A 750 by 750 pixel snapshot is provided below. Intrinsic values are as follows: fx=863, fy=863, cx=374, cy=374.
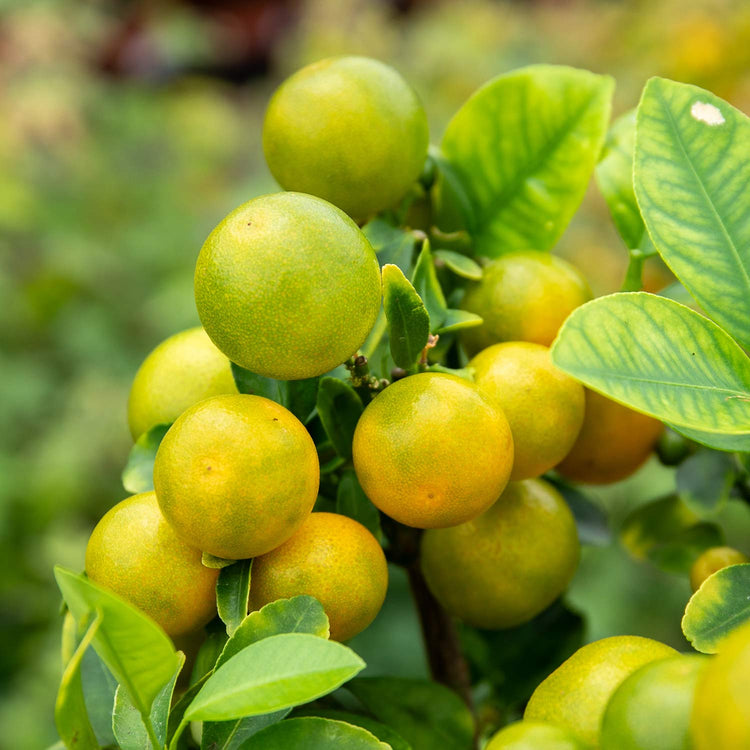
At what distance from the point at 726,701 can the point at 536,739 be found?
82 millimetres

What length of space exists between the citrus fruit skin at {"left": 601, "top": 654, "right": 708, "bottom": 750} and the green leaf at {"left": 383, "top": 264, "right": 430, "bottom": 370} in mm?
182

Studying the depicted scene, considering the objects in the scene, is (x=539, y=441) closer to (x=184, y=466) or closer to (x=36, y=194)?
(x=184, y=466)

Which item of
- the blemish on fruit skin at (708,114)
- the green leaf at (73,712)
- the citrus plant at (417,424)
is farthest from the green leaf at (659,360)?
the green leaf at (73,712)

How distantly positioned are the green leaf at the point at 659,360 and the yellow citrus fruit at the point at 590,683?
0.32ft

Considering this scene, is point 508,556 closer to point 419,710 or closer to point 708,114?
point 419,710

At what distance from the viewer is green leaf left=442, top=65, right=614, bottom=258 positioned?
0.54m

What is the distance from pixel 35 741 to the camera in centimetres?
126

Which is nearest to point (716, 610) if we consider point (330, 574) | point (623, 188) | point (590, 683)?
point (590, 683)

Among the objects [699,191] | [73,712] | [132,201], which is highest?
[699,191]

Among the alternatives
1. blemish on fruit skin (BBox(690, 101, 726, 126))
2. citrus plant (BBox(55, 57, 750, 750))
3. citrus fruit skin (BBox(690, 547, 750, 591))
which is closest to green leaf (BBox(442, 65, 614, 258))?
citrus plant (BBox(55, 57, 750, 750))

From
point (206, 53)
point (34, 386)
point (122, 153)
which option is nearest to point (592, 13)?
point (206, 53)

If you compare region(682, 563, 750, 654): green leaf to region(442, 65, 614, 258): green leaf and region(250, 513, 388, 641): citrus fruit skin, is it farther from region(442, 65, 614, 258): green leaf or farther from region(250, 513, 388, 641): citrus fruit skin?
region(442, 65, 614, 258): green leaf

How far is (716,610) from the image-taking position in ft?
1.22

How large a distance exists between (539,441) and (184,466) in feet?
0.59
